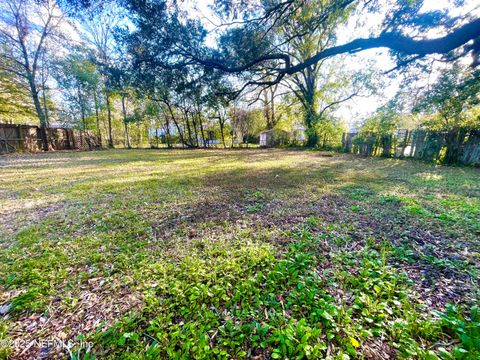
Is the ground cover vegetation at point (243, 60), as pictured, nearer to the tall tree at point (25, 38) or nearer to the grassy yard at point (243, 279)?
the tall tree at point (25, 38)

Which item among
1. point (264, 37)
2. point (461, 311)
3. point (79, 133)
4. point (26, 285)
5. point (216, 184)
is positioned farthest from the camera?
point (79, 133)

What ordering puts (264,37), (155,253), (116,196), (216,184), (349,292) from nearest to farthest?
(349,292)
(155,253)
(116,196)
(216,184)
(264,37)

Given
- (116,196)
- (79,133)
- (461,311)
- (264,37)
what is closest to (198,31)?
(264,37)

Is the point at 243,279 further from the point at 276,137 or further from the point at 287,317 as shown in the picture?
the point at 276,137

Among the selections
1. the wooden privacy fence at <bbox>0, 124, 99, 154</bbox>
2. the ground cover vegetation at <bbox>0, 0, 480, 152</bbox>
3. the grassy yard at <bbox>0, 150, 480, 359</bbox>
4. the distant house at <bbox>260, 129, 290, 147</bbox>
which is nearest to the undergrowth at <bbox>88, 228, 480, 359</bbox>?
the grassy yard at <bbox>0, 150, 480, 359</bbox>

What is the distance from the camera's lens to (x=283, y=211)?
126 inches

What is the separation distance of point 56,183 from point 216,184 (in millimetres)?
4202

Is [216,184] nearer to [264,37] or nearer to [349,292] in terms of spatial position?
[349,292]

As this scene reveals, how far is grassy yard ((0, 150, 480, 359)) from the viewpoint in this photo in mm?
1140
